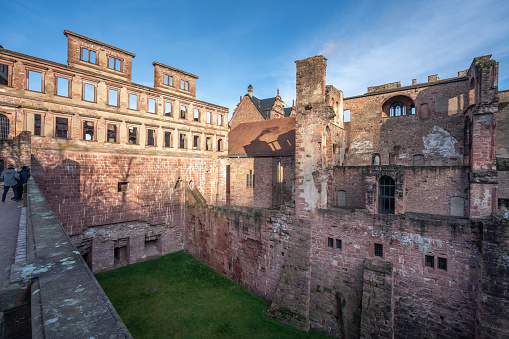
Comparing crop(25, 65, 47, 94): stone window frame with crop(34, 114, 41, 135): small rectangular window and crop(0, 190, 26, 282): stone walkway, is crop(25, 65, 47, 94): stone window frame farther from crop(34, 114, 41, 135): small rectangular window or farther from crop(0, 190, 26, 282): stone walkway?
crop(0, 190, 26, 282): stone walkway

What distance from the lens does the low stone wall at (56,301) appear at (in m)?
1.64

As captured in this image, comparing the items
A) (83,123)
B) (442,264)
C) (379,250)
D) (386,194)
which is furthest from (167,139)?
(442,264)

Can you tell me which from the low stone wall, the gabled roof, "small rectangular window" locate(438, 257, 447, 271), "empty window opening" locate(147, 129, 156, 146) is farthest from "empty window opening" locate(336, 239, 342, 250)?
"empty window opening" locate(147, 129, 156, 146)

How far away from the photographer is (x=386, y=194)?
16.6 metres

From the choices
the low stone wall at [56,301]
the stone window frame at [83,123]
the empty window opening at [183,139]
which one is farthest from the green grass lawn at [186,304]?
the low stone wall at [56,301]

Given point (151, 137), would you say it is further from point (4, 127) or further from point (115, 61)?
point (4, 127)

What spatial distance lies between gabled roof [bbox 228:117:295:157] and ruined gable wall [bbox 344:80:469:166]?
5928 mm

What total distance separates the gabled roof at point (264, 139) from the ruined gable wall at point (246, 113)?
4947 millimetres

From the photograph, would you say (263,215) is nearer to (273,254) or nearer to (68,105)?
(273,254)

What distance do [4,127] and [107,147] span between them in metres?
5.33

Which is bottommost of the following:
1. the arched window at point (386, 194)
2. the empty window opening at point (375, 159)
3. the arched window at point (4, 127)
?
the arched window at point (386, 194)

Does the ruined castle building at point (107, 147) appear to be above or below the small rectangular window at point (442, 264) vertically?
above

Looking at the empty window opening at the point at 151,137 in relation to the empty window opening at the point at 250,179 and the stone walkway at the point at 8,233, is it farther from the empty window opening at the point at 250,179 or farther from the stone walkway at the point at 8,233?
the stone walkway at the point at 8,233

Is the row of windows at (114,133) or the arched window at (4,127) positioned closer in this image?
the arched window at (4,127)
